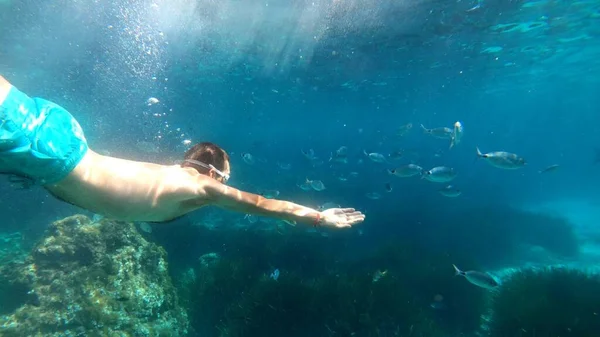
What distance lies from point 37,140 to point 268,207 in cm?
221

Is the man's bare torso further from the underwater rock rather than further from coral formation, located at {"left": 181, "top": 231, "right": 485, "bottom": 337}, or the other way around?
coral formation, located at {"left": 181, "top": 231, "right": 485, "bottom": 337}

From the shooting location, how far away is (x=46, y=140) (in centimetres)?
288

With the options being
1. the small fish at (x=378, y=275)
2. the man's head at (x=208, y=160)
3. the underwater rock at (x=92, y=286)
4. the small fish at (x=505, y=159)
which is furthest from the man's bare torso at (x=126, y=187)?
the small fish at (x=505, y=159)

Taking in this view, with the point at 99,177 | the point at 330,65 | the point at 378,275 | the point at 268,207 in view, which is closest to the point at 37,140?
the point at 99,177

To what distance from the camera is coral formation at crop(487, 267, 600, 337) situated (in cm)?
760

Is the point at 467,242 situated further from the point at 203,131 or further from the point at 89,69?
the point at 203,131

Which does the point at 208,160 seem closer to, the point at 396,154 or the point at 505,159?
the point at 505,159

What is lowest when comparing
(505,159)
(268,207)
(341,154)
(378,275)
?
(378,275)

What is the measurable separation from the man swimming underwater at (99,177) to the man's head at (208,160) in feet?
0.20

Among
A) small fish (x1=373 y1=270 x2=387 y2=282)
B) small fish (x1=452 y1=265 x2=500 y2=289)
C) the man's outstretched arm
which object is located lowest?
small fish (x1=373 y1=270 x2=387 y2=282)

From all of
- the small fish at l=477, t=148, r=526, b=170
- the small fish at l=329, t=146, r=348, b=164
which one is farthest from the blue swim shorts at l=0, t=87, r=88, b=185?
the small fish at l=329, t=146, r=348, b=164

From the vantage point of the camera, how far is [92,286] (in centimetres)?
840

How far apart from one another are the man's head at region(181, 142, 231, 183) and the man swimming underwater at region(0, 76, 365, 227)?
0.06 meters

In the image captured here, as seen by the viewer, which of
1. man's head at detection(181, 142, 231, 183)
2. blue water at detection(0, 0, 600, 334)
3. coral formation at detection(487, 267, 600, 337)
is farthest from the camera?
blue water at detection(0, 0, 600, 334)
